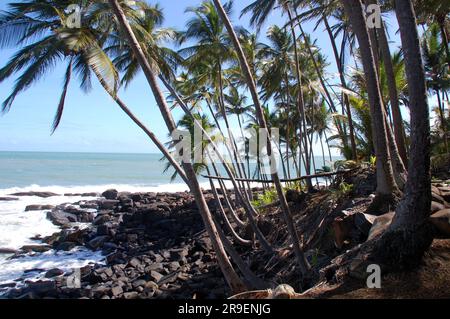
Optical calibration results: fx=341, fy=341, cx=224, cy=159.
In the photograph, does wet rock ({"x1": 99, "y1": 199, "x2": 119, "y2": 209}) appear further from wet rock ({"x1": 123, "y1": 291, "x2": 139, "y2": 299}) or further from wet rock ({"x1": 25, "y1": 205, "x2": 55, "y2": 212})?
wet rock ({"x1": 123, "y1": 291, "x2": 139, "y2": 299})

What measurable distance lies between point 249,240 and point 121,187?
29.5 m

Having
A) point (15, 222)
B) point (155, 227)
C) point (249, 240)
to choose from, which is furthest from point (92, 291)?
point (15, 222)

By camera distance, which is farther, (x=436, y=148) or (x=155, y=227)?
(x=155, y=227)

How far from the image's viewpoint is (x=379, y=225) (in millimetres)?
4895

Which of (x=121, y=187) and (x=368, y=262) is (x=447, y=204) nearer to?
(x=368, y=262)

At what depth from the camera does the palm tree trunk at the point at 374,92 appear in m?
5.51

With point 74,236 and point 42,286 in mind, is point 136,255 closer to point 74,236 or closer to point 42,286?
point 42,286

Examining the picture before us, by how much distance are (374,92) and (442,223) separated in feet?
7.65

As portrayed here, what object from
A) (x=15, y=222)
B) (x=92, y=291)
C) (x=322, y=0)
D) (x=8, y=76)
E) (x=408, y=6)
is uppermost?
(x=322, y=0)

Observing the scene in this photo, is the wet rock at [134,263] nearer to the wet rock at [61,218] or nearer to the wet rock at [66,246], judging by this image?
the wet rock at [66,246]

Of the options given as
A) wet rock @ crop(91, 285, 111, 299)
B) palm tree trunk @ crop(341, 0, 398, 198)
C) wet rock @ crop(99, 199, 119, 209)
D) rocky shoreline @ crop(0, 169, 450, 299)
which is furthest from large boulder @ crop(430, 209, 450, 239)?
wet rock @ crop(99, 199, 119, 209)

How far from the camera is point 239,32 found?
13.8m

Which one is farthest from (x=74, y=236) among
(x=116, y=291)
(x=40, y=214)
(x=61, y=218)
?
(x=40, y=214)

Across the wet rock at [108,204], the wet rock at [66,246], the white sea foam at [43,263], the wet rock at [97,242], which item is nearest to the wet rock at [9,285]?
the white sea foam at [43,263]
